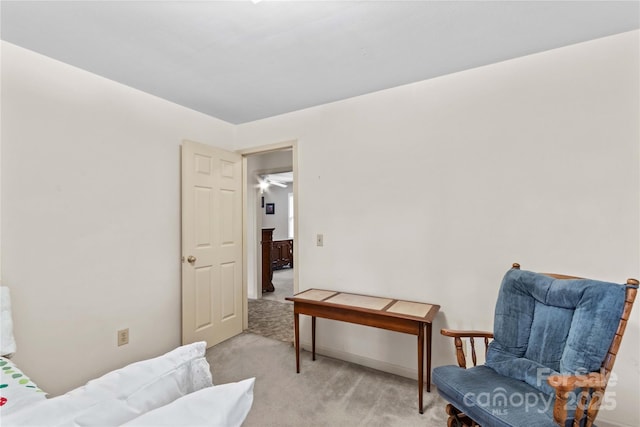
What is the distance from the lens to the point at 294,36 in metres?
1.84

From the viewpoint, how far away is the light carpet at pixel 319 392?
1.94 m

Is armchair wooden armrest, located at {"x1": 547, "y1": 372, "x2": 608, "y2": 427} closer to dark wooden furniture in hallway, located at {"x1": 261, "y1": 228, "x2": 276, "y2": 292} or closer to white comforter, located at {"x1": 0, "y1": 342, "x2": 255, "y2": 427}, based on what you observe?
white comforter, located at {"x1": 0, "y1": 342, "x2": 255, "y2": 427}

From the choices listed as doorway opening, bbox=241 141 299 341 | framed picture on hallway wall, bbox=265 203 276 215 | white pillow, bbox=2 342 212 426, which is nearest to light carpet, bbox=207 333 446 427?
doorway opening, bbox=241 141 299 341

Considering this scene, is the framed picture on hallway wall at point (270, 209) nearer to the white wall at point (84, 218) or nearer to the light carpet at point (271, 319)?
the light carpet at point (271, 319)

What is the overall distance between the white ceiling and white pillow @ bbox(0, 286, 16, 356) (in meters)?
1.57

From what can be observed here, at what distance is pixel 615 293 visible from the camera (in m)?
1.42

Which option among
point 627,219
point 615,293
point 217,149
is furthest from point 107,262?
point 627,219

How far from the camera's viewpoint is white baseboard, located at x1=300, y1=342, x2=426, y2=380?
8.05 feet

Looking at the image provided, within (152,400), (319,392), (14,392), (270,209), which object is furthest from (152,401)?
(270,209)

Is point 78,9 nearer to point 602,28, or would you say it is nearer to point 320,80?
point 320,80

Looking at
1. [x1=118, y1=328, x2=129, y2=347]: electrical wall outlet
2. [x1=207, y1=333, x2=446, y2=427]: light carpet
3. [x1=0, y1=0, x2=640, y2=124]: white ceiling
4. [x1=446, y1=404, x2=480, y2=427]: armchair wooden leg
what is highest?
[x1=0, y1=0, x2=640, y2=124]: white ceiling

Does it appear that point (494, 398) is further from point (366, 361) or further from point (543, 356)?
point (366, 361)

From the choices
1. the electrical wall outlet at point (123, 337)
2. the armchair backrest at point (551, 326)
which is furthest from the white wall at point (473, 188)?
the electrical wall outlet at point (123, 337)

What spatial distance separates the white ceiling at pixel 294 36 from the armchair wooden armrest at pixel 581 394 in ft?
6.00
